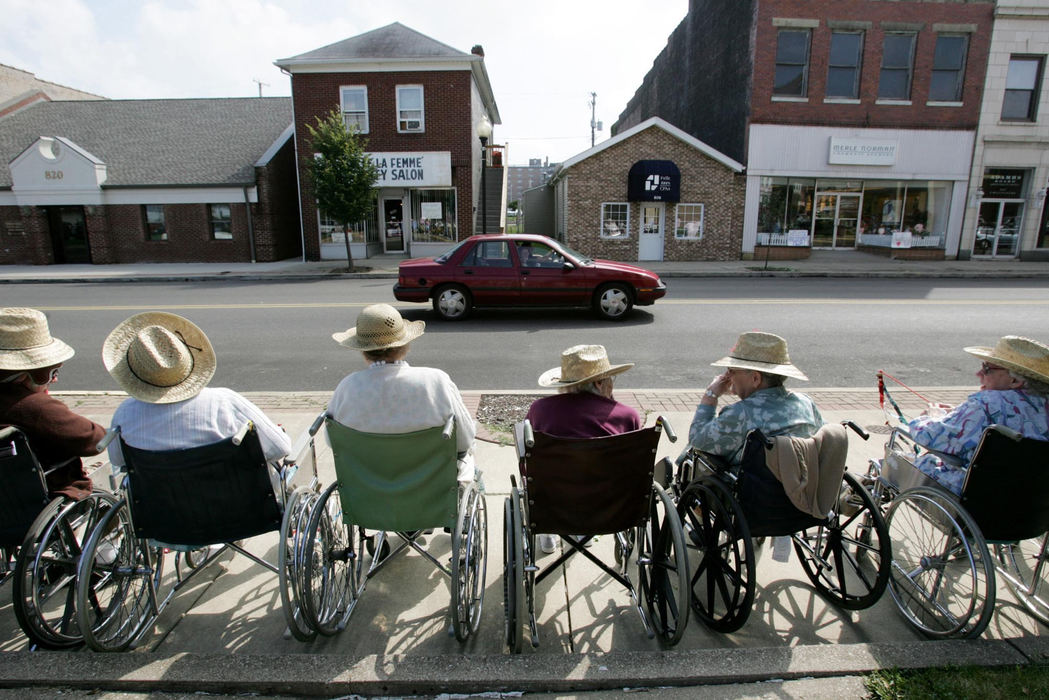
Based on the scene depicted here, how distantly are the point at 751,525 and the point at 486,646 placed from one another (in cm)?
137

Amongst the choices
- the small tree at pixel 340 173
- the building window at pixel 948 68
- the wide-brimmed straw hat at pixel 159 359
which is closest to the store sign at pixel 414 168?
the small tree at pixel 340 173

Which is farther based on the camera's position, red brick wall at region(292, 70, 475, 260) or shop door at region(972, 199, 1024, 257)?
shop door at region(972, 199, 1024, 257)

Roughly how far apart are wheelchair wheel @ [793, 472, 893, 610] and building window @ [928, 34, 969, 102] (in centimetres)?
2412

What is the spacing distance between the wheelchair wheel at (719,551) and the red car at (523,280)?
7.91m

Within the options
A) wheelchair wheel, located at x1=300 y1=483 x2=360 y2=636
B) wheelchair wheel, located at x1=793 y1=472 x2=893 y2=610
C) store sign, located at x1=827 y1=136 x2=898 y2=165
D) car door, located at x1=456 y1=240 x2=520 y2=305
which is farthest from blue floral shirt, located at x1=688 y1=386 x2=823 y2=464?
store sign, located at x1=827 y1=136 x2=898 y2=165

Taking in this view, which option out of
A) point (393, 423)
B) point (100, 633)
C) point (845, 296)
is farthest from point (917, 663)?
point (845, 296)

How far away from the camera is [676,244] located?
22594 mm

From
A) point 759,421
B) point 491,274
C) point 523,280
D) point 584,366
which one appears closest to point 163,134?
point 491,274

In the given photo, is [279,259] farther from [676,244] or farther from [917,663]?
[917,663]

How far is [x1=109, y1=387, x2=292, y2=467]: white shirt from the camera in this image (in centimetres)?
283

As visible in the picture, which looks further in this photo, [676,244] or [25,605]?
[676,244]

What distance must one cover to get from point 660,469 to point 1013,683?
171 centimetres

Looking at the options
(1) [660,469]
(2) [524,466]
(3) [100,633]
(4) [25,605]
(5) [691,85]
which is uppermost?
(5) [691,85]

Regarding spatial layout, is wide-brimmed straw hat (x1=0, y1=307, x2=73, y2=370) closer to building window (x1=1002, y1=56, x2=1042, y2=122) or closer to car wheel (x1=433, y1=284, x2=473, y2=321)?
car wheel (x1=433, y1=284, x2=473, y2=321)
